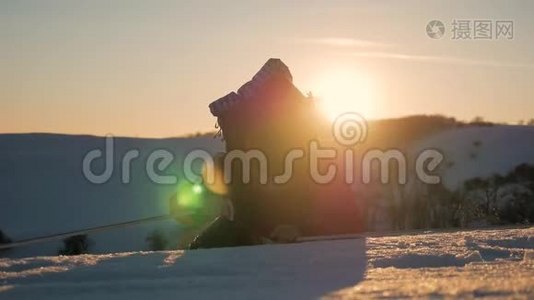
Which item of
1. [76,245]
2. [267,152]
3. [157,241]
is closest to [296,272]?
[267,152]

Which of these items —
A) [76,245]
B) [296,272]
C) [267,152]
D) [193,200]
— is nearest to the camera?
[296,272]

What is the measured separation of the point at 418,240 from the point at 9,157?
34.5 m

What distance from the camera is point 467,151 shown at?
98.6ft

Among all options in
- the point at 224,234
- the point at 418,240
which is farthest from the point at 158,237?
the point at 418,240

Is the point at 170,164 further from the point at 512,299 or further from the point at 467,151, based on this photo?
the point at 512,299

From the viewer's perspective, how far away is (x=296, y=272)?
3.70m

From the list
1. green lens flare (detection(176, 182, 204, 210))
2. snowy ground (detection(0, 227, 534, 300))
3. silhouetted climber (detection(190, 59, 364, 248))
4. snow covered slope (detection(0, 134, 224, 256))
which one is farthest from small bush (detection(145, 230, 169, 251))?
snowy ground (detection(0, 227, 534, 300))

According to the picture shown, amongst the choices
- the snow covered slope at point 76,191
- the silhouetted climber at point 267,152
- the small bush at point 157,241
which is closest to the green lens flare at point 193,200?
the snow covered slope at point 76,191

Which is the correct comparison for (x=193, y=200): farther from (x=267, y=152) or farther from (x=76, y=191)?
(x=76, y=191)

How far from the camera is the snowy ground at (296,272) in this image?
321 centimetres

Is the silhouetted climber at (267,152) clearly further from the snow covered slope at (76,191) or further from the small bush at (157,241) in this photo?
the snow covered slope at (76,191)

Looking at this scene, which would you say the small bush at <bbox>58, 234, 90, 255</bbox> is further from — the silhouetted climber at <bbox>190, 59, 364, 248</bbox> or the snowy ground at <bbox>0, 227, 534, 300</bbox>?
the snowy ground at <bbox>0, 227, 534, 300</bbox>

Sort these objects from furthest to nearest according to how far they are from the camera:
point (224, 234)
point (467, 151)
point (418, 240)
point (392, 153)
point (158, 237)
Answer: point (467, 151) < point (392, 153) < point (158, 237) < point (224, 234) < point (418, 240)

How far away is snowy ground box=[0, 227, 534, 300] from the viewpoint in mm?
3211
